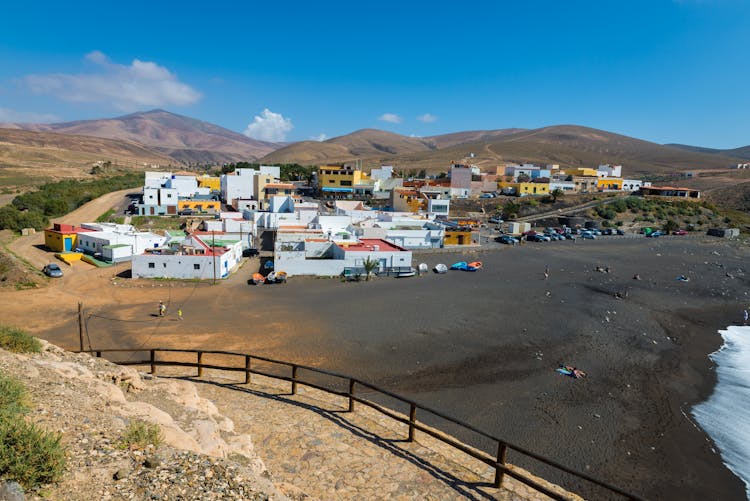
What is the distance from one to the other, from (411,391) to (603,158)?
174593 millimetres

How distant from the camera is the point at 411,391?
512 inches

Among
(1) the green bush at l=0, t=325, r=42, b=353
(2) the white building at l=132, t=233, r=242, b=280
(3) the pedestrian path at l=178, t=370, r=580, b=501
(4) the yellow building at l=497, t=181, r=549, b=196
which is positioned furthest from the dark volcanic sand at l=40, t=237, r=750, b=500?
(4) the yellow building at l=497, t=181, r=549, b=196

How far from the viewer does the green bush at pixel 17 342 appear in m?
7.81

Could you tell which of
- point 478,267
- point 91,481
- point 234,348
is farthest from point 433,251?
point 91,481

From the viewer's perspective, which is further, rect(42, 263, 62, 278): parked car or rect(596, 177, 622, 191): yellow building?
rect(596, 177, 622, 191): yellow building

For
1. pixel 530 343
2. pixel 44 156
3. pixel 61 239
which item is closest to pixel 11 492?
pixel 530 343

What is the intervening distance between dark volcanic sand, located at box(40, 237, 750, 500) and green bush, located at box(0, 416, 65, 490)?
9255 millimetres

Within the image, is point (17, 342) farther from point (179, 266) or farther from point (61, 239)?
point (61, 239)

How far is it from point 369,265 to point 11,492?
24.5 metres

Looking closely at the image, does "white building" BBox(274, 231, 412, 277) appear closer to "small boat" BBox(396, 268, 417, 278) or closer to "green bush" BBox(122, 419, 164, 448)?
"small boat" BBox(396, 268, 417, 278)

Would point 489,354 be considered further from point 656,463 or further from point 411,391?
point 656,463

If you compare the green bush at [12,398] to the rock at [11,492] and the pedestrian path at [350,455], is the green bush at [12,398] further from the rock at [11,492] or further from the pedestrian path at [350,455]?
the pedestrian path at [350,455]

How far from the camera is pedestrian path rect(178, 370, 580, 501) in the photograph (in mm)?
5746

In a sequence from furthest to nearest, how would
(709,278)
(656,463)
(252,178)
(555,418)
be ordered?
1. (252,178)
2. (709,278)
3. (555,418)
4. (656,463)
